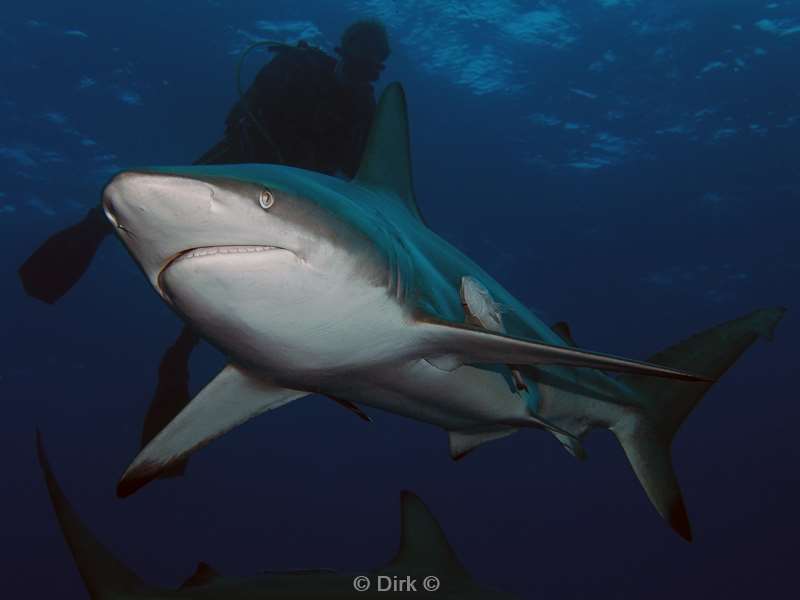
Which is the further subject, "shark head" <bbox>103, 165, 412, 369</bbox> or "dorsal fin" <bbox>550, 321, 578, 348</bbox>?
"dorsal fin" <bbox>550, 321, 578, 348</bbox>

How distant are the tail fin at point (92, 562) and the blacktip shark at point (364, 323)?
769 millimetres

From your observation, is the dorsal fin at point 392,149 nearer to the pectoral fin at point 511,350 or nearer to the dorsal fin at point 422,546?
the pectoral fin at point 511,350

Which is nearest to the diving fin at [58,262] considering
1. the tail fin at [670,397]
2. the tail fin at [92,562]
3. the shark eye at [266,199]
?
the tail fin at [92,562]

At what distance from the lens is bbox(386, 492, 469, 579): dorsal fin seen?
4633 mm

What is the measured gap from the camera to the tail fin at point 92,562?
3.54 metres

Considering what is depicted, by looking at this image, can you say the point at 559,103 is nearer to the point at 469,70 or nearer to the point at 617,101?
the point at 617,101

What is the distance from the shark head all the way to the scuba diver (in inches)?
213

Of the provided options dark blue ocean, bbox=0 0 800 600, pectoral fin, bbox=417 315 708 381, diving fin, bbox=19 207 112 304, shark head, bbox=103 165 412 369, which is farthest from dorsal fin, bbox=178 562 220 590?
diving fin, bbox=19 207 112 304

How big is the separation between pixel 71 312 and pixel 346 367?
93.6 feet

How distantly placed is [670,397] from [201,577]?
3.97m

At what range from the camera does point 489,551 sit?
2445 inches

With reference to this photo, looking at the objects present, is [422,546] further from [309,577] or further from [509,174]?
[509,174]

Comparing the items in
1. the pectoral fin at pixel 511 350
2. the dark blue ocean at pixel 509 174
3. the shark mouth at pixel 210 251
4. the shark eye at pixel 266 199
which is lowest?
the dark blue ocean at pixel 509 174

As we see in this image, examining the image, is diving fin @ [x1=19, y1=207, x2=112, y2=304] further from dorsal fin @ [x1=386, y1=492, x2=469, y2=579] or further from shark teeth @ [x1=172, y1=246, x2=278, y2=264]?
shark teeth @ [x1=172, y1=246, x2=278, y2=264]
